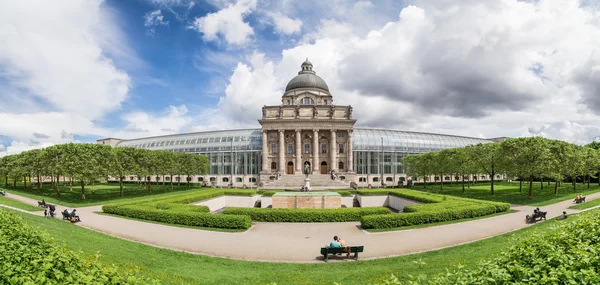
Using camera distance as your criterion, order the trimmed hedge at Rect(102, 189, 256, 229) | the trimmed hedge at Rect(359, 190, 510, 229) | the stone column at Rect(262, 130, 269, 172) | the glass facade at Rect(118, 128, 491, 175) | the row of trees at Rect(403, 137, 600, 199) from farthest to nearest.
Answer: the glass facade at Rect(118, 128, 491, 175) → the stone column at Rect(262, 130, 269, 172) → the row of trees at Rect(403, 137, 600, 199) → the trimmed hedge at Rect(102, 189, 256, 229) → the trimmed hedge at Rect(359, 190, 510, 229)

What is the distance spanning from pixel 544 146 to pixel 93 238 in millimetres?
54655

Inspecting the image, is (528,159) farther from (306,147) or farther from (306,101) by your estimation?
(306,101)

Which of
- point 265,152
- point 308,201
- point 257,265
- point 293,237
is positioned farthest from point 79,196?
point 257,265

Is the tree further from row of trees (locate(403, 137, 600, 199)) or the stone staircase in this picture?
the stone staircase

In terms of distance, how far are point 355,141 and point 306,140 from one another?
61.6ft

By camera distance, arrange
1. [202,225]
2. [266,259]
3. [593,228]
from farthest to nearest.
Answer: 1. [202,225]
2. [266,259]
3. [593,228]

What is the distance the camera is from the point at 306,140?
86.0m

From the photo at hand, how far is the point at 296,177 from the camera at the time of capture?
3044 inches

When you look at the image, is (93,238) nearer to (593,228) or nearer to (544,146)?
(593,228)

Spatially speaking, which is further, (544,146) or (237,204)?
(237,204)

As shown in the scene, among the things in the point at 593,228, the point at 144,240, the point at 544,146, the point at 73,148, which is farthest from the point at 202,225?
the point at 544,146

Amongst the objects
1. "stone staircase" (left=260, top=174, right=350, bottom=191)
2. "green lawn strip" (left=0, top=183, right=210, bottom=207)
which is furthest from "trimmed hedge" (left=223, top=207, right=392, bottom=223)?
"stone staircase" (left=260, top=174, right=350, bottom=191)

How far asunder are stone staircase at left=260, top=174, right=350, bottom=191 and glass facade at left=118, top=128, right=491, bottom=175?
1097cm

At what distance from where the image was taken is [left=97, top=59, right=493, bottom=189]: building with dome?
82.1 m
